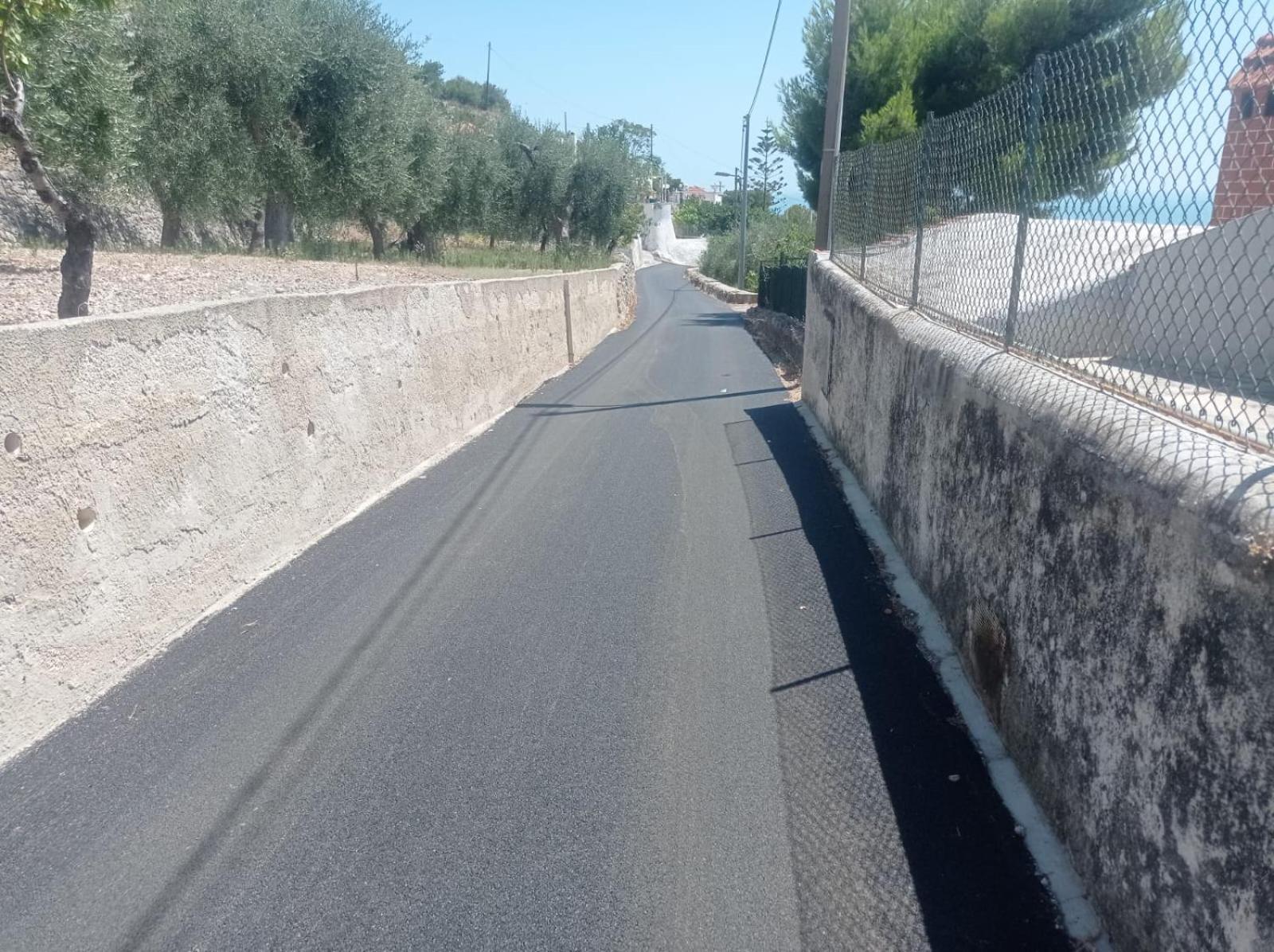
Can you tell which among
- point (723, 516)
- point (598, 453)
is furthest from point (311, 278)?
point (723, 516)

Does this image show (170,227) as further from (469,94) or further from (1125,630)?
(469,94)

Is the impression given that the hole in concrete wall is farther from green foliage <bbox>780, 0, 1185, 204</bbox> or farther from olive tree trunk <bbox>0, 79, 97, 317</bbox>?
green foliage <bbox>780, 0, 1185, 204</bbox>

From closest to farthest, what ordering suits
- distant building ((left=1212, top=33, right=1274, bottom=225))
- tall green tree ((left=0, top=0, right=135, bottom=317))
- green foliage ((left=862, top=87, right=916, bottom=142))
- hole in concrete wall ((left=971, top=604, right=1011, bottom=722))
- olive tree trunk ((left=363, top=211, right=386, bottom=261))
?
distant building ((left=1212, top=33, right=1274, bottom=225)) < hole in concrete wall ((left=971, top=604, right=1011, bottom=722)) < tall green tree ((left=0, top=0, right=135, bottom=317)) < green foliage ((left=862, top=87, right=916, bottom=142)) < olive tree trunk ((left=363, top=211, right=386, bottom=261))

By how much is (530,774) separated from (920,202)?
4895mm

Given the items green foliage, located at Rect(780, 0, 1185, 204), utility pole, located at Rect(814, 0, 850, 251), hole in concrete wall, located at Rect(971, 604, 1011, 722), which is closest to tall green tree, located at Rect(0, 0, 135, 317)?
hole in concrete wall, located at Rect(971, 604, 1011, 722)

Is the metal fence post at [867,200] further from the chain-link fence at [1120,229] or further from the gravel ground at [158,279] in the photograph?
the gravel ground at [158,279]

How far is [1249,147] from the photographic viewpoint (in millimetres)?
2846

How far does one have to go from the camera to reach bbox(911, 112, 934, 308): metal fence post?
6621 millimetres

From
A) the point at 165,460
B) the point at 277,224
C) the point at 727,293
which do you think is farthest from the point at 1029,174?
the point at 727,293

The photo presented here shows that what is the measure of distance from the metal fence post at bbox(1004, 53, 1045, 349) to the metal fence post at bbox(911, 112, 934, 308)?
7.46ft

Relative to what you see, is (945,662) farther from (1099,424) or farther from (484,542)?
(484,542)

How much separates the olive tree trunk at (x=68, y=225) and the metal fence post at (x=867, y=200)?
21.6ft

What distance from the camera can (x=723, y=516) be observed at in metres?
6.91

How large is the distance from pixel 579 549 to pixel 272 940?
3570 millimetres
